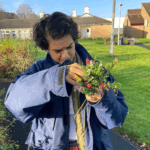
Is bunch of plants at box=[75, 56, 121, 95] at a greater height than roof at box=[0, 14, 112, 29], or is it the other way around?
roof at box=[0, 14, 112, 29]

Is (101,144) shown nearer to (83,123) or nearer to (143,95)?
(83,123)

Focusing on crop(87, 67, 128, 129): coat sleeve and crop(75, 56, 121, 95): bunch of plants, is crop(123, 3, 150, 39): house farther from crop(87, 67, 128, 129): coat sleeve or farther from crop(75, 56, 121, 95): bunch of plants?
crop(75, 56, 121, 95): bunch of plants

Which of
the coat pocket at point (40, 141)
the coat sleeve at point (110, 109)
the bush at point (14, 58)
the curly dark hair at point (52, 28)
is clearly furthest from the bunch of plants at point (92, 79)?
the bush at point (14, 58)

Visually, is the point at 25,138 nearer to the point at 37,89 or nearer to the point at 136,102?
the point at 37,89

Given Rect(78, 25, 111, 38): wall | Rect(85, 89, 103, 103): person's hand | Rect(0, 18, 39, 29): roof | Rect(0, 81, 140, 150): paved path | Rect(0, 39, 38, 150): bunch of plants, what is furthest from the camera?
Rect(0, 18, 39, 29): roof

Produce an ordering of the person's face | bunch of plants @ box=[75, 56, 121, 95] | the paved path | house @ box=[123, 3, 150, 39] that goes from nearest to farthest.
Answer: bunch of plants @ box=[75, 56, 121, 95], the person's face, the paved path, house @ box=[123, 3, 150, 39]

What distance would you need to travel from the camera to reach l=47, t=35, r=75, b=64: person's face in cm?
141

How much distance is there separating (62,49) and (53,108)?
559 mm

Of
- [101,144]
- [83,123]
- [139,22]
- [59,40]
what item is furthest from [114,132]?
[139,22]

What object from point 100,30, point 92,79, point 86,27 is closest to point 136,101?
point 92,79

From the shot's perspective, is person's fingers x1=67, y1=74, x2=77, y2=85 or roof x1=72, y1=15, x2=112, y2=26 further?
roof x1=72, y1=15, x2=112, y2=26

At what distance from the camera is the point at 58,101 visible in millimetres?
1341

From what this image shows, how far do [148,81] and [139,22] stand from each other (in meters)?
38.3

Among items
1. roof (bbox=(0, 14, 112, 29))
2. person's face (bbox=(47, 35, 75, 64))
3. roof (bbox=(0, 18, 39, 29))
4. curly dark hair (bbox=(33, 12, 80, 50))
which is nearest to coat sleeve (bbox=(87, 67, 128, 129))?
person's face (bbox=(47, 35, 75, 64))
